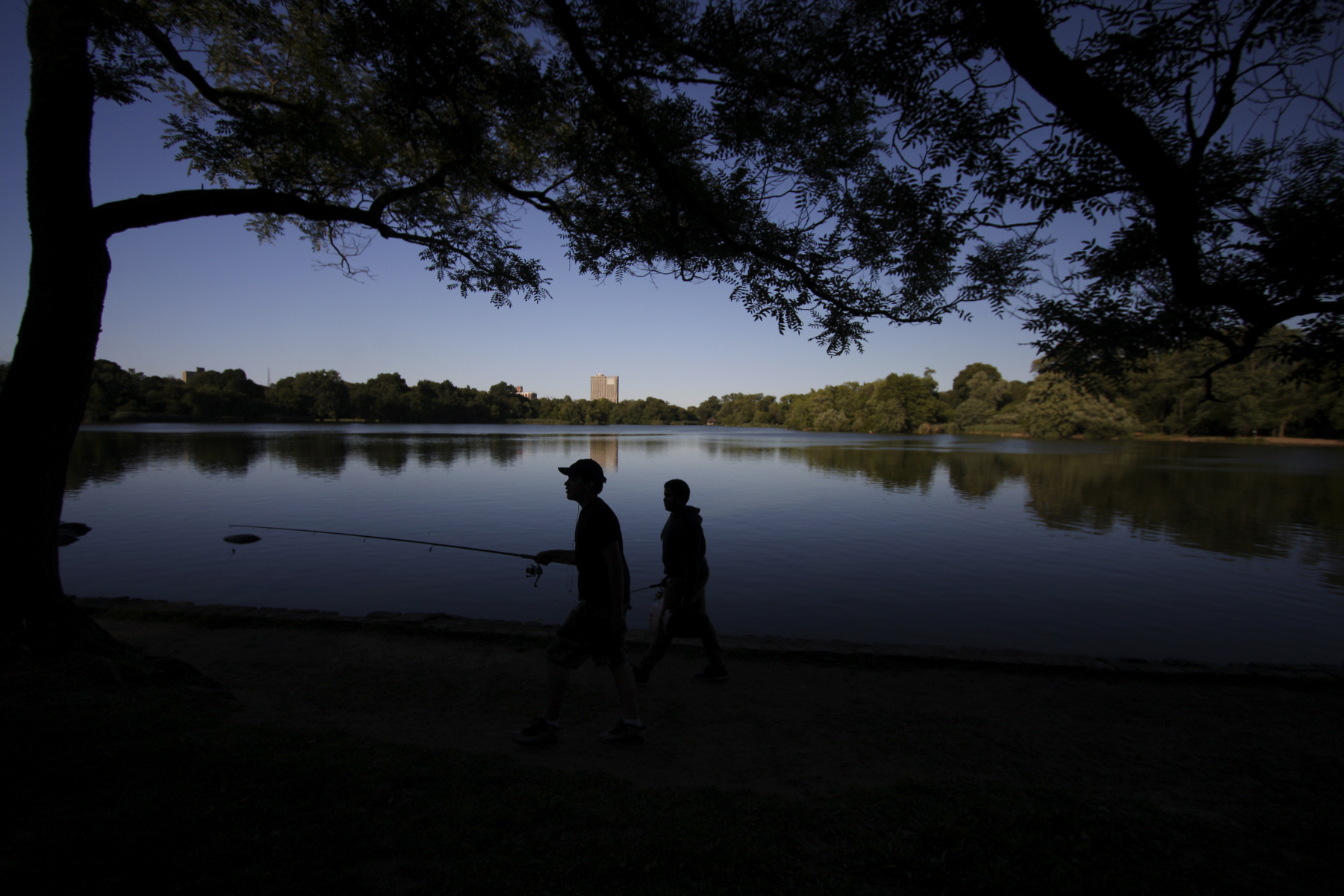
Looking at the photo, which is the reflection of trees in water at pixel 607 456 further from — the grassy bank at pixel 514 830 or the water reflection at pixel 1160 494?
the grassy bank at pixel 514 830

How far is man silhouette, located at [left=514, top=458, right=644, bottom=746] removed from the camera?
13.0ft

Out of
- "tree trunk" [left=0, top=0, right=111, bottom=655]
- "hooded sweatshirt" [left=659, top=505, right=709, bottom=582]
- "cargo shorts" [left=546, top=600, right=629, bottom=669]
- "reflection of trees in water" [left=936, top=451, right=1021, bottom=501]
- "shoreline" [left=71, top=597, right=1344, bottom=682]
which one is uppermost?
"tree trunk" [left=0, top=0, right=111, bottom=655]

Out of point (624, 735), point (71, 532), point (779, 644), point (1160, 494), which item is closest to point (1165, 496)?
point (1160, 494)

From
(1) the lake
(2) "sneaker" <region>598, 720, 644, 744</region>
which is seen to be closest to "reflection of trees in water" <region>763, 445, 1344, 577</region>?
(1) the lake

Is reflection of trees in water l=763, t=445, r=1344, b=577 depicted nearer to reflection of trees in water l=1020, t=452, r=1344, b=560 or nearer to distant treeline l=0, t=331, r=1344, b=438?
reflection of trees in water l=1020, t=452, r=1344, b=560

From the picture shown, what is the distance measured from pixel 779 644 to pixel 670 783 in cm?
286

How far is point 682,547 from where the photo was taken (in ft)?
16.8

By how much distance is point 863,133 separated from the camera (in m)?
6.00

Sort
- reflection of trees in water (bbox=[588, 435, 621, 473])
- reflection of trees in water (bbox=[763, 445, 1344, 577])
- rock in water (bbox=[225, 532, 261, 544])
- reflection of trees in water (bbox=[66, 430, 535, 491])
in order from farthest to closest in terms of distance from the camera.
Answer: reflection of trees in water (bbox=[588, 435, 621, 473])
reflection of trees in water (bbox=[66, 430, 535, 491])
reflection of trees in water (bbox=[763, 445, 1344, 577])
rock in water (bbox=[225, 532, 261, 544])

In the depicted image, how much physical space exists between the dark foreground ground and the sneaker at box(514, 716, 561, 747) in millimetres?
103

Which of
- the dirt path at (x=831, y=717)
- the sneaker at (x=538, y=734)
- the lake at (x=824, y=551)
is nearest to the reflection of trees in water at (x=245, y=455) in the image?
the lake at (x=824, y=551)

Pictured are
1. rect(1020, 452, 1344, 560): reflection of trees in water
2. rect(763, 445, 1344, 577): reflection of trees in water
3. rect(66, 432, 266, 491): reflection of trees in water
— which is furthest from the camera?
rect(66, 432, 266, 491): reflection of trees in water

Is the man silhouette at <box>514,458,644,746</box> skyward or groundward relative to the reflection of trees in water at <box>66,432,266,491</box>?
skyward

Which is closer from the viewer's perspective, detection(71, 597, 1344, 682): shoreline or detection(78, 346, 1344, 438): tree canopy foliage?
detection(71, 597, 1344, 682): shoreline
